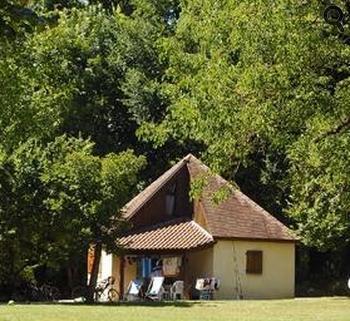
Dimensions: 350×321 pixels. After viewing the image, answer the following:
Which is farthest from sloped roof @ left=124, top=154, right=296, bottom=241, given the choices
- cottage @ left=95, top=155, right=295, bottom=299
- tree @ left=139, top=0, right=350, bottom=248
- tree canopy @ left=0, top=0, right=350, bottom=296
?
tree @ left=139, top=0, right=350, bottom=248

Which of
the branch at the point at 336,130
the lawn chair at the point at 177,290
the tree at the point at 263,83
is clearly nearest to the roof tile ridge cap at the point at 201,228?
the lawn chair at the point at 177,290

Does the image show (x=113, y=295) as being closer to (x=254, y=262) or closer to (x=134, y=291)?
(x=134, y=291)

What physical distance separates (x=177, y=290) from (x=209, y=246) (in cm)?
252

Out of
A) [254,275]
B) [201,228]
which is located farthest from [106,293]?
[254,275]

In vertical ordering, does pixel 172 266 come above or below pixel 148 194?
below

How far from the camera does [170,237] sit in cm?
3631

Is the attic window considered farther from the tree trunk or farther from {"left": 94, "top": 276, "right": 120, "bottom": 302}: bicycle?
the tree trunk

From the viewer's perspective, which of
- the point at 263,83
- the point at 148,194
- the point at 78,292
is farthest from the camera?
the point at 148,194

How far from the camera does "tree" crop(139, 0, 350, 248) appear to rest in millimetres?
15156

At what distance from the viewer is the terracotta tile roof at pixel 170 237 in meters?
34.9

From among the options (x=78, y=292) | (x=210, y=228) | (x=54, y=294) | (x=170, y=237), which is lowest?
(x=54, y=294)

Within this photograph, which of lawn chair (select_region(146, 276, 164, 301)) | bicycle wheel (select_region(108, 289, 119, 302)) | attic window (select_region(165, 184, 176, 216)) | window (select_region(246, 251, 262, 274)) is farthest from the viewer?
attic window (select_region(165, 184, 176, 216))

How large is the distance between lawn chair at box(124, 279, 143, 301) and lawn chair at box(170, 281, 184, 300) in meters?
1.46

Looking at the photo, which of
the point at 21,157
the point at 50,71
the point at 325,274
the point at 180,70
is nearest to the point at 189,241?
the point at 21,157
